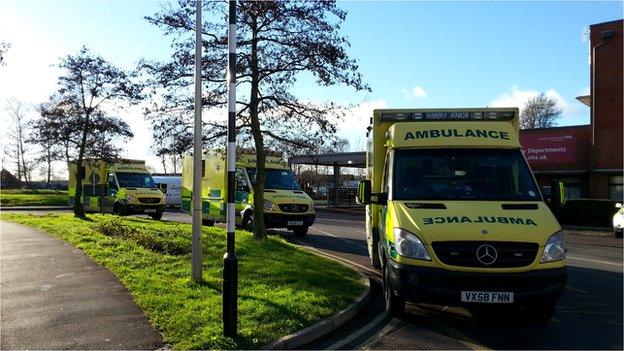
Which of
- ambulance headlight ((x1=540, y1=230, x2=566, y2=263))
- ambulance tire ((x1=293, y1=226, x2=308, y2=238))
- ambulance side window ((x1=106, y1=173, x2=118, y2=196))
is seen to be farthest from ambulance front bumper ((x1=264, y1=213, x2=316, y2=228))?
ambulance side window ((x1=106, y1=173, x2=118, y2=196))

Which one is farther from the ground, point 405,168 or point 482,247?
point 405,168

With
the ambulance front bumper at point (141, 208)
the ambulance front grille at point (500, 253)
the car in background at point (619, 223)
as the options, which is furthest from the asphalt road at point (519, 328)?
the ambulance front bumper at point (141, 208)

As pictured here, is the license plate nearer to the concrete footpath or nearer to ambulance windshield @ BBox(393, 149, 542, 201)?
ambulance windshield @ BBox(393, 149, 542, 201)

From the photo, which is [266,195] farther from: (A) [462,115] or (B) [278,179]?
(A) [462,115]

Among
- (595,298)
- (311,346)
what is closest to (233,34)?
(311,346)

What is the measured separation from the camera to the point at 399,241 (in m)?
6.26

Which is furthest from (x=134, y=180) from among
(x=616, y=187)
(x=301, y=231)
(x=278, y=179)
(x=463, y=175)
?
(x=616, y=187)

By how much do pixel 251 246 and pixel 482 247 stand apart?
7.30 metres

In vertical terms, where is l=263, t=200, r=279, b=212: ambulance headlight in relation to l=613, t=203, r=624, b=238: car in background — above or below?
above

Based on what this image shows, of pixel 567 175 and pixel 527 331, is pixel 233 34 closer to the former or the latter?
pixel 527 331

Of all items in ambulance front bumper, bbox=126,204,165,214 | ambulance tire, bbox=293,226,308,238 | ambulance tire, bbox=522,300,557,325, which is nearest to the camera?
ambulance tire, bbox=522,300,557,325

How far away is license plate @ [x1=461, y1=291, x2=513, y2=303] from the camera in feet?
19.3

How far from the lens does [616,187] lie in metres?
27.3

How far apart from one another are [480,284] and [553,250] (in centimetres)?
96
